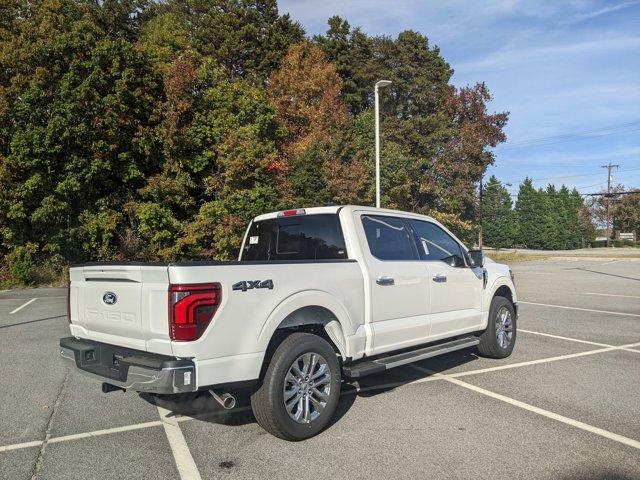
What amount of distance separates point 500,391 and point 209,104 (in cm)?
2358

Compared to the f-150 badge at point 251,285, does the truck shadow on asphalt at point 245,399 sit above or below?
below

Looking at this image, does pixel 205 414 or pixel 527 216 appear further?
pixel 527 216

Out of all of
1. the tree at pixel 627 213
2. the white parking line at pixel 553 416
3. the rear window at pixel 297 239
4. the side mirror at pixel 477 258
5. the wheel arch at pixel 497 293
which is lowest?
the white parking line at pixel 553 416

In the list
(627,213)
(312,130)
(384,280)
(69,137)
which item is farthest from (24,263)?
(627,213)

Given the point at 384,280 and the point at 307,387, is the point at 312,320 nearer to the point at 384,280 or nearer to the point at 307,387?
the point at 307,387

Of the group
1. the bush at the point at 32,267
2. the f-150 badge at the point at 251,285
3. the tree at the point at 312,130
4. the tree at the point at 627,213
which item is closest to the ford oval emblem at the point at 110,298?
the f-150 badge at the point at 251,285

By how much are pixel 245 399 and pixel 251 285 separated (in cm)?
213

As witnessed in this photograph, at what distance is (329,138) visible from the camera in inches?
1324

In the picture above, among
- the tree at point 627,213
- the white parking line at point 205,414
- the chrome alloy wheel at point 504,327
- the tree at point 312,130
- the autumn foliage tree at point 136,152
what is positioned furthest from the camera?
the tree at point 627,213

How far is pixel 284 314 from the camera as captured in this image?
170 inches

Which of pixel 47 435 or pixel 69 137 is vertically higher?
pixel 69 137

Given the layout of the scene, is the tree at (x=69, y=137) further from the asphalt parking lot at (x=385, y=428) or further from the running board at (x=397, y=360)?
the running board at (x=397, y=360)

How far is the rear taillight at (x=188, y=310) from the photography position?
3803 mm

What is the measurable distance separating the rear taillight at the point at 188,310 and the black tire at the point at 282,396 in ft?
2.40
